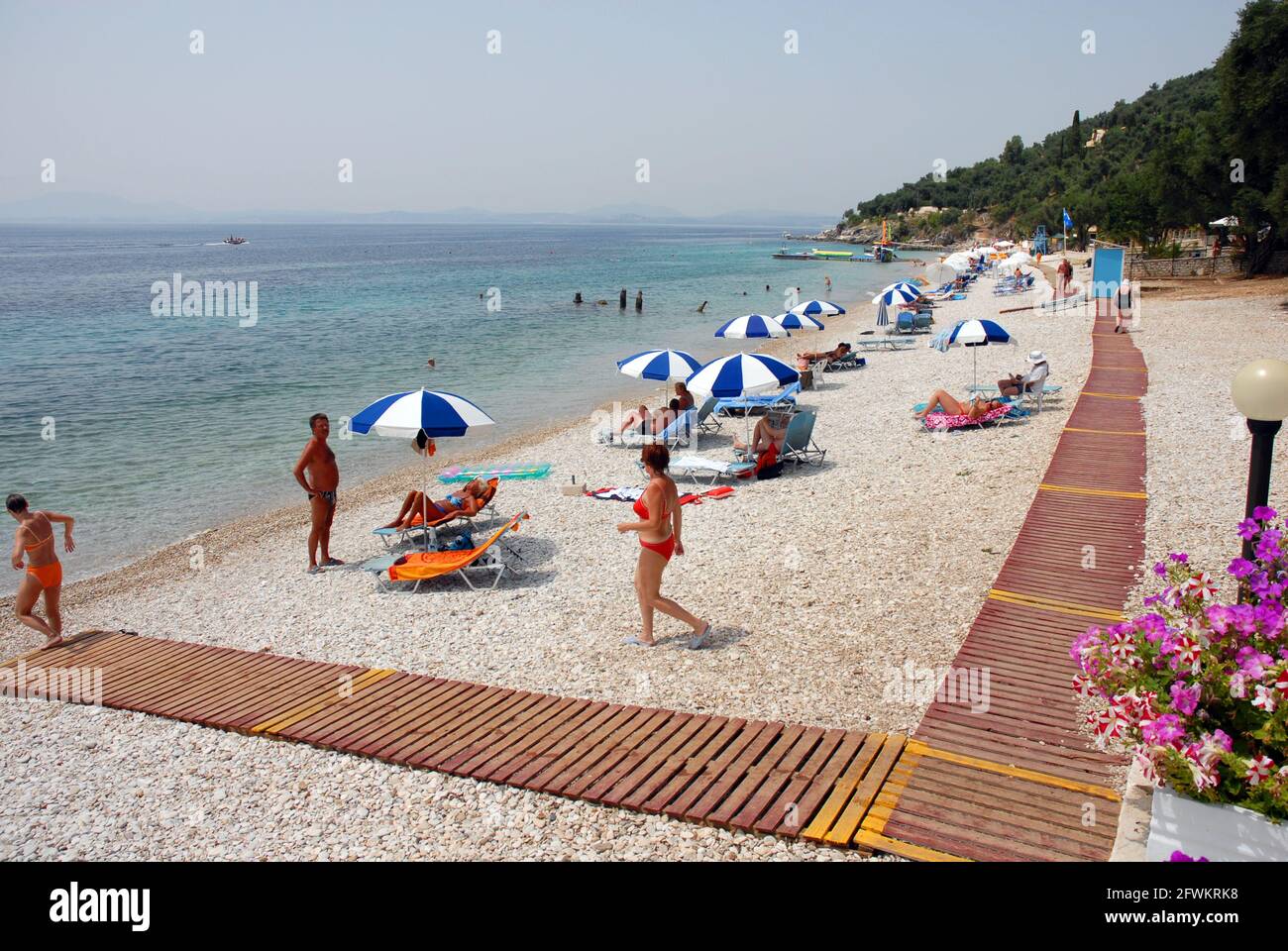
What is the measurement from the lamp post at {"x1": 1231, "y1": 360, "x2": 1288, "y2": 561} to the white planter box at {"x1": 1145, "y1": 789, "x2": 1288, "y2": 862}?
5.23ft

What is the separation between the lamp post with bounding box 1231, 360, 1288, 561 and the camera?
467 cm

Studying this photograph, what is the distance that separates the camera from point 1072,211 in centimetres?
6625

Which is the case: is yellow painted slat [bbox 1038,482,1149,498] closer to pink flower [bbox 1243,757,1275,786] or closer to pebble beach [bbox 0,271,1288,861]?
pebble beach [bbox 0,271,1288,861]

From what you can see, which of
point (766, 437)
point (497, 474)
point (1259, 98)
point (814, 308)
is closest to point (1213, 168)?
point (1259, 98)

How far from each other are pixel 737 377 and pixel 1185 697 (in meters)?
9.53

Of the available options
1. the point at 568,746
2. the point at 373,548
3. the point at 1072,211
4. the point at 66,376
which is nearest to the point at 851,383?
the point at 373,548

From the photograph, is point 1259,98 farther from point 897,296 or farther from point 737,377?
point 737,377

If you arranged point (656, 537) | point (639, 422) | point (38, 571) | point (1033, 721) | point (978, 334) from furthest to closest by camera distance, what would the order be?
point (639, 422), point (978, 334), point (38, 571), point (656, 537), point (1033, 721)

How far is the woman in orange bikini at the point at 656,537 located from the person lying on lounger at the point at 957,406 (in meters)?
8.98

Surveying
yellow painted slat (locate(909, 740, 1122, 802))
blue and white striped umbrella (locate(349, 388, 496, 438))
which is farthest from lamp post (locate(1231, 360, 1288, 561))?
blue and white striped umbrella (locate(349, 388, 496, 438))

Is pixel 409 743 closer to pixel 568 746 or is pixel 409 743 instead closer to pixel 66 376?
pixel 568 746

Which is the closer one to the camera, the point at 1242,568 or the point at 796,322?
the point at 1242,568

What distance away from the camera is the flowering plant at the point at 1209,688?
3846 millimetres

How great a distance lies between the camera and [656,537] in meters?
7.30
